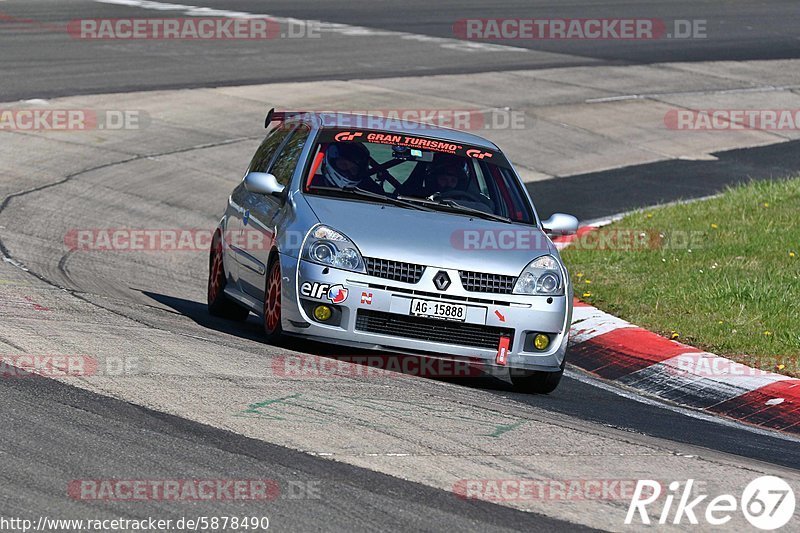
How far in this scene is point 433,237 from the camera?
8.66m

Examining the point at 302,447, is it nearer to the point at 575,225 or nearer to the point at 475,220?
the point at 475,220

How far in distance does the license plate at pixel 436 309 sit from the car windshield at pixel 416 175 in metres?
1.03

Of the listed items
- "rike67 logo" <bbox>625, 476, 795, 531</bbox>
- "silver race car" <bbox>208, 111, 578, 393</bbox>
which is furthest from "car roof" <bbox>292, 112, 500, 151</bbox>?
"rike67 logo" <bbox>625, 476, 795, 531</bbox>

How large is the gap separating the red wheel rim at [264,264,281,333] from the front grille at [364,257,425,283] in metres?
0.71

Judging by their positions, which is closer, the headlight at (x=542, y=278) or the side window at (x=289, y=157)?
the headlight at (x=542, y=278)

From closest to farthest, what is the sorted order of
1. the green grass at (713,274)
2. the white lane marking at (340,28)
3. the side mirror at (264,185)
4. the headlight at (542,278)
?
1. the headlight at (542,278)
2. the side mirror at (264,185)
3. the green grass at (713,274)
4. the white lane marking at (340,28)

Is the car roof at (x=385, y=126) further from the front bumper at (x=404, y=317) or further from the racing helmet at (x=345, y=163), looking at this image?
the front bumper at (x=404, y=317)

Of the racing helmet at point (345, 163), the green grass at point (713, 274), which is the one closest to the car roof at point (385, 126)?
the racing helmet at point (345, 163)

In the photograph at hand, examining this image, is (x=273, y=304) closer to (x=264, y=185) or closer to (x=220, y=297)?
(x=264, y=185)

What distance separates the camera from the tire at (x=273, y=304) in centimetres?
880

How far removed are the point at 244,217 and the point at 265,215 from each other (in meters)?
0.52

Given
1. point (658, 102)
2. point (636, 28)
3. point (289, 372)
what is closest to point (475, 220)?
point (289, 372)

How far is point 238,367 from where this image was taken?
7777 mm

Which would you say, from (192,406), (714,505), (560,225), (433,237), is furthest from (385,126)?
(714,505)
